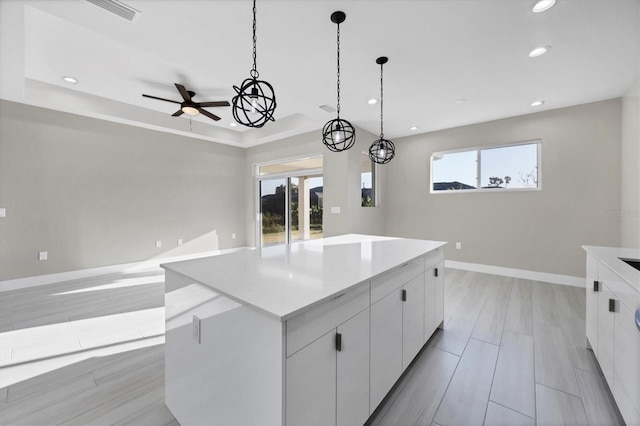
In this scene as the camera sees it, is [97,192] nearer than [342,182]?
Yes

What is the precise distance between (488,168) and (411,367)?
13.5ft

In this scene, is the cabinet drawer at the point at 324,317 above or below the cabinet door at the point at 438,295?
above

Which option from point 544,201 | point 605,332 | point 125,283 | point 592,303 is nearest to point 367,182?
point 544,201

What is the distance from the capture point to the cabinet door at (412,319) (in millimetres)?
1720

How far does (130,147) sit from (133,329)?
374cm

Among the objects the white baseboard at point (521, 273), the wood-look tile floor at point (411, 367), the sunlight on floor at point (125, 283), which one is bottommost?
the wood-look tile floor at point (411, 367)

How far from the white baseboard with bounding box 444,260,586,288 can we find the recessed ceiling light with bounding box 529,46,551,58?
3271 millimetres

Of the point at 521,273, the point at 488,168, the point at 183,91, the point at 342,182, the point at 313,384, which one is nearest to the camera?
the point at 313,384

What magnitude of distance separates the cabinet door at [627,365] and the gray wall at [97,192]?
6199 millimetres

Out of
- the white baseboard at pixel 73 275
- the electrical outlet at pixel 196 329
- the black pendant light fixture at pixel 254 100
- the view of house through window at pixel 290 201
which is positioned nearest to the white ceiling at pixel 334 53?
the black pendant light fixture at pixel 254 100

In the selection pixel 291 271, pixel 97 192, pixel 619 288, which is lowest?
pixel 619 288

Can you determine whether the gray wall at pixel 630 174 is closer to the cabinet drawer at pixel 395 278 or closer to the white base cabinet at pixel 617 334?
the white base cabinet at pixel 617 334

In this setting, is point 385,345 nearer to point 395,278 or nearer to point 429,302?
point 395,278

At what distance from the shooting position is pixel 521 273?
168 inches
